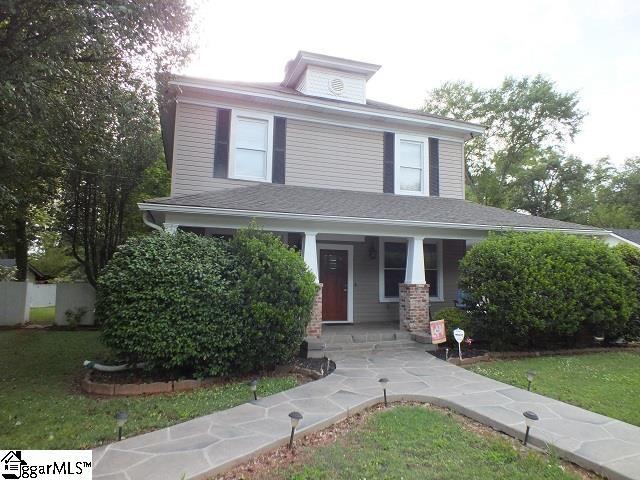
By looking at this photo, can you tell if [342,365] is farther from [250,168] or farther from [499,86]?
[499,86]

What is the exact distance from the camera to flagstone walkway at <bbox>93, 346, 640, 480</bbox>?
3.25 m

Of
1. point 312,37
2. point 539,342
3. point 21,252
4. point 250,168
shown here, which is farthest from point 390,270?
point 21,252

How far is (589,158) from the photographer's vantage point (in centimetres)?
2569

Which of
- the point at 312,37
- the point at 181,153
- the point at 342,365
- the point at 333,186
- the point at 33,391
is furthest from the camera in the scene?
the point at 312,37

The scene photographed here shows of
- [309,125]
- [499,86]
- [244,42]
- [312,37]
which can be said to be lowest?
[309,125]

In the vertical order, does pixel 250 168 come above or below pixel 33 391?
above

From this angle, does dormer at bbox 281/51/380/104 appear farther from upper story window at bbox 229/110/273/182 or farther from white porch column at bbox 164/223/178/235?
white porch column at bbox 164/223/178/235

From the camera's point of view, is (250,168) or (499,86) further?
(499,86)

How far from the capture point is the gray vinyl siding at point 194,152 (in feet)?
28.9

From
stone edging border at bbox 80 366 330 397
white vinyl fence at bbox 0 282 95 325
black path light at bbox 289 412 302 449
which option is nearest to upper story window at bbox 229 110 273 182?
stone edging border at bbox 80 366 330 397

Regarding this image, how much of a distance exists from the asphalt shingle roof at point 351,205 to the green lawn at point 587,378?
3228 millimetres

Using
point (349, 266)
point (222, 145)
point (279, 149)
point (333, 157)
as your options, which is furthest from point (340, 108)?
point (349, 266)

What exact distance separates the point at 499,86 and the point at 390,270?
22.0 metres

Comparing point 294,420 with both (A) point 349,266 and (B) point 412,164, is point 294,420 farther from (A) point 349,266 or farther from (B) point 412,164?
(B) point 412,164
